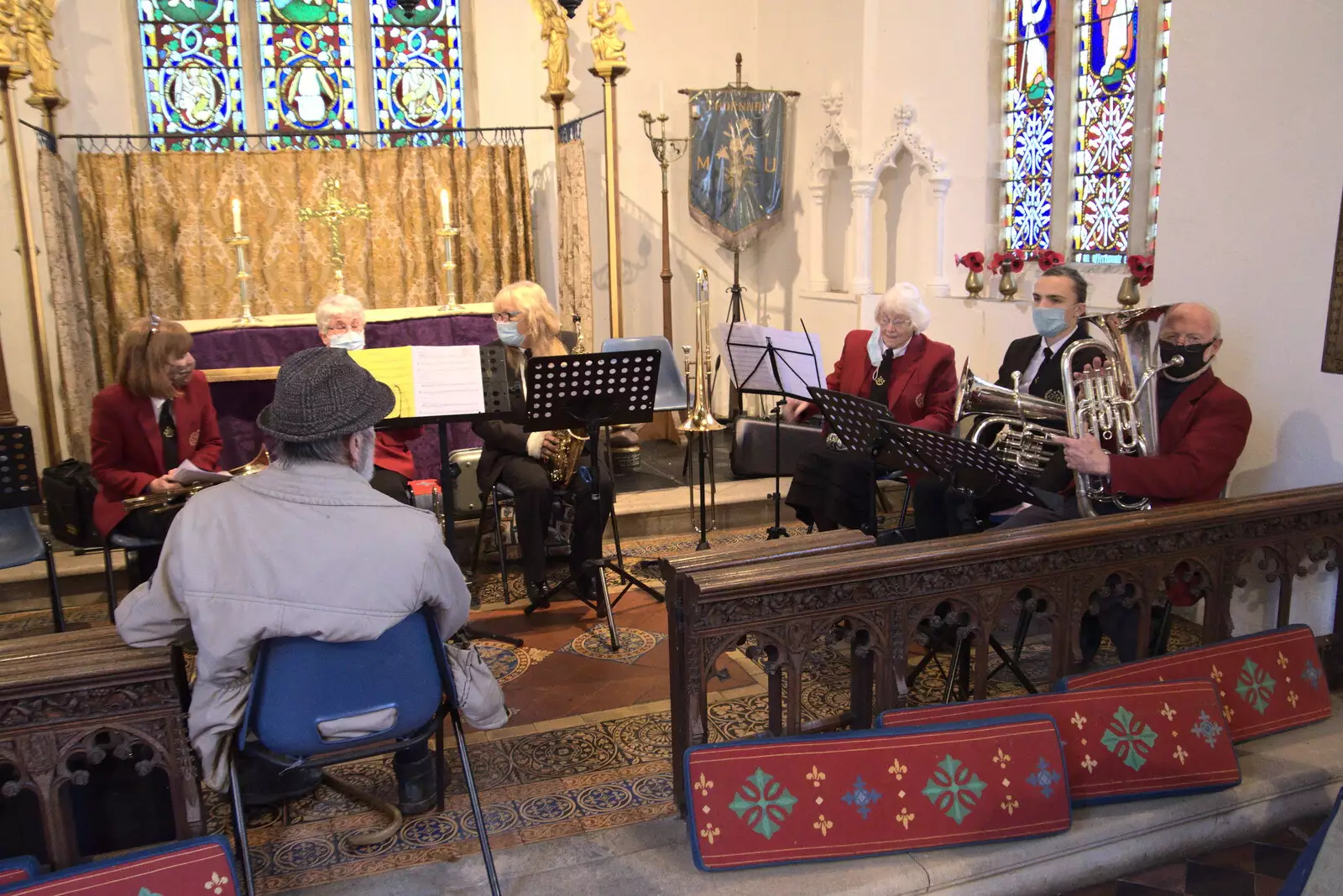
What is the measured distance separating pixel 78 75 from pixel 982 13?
675 cm

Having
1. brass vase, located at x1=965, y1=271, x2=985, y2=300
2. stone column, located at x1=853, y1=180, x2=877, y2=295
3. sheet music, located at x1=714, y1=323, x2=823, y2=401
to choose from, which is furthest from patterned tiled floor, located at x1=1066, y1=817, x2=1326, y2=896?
stone column, located at x1=853, y1=180, x2=877, y2=295

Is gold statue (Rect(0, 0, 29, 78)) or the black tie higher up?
gold statue (Rect(0, 0, 29, 78))

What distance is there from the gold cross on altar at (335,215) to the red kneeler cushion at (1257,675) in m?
6.37

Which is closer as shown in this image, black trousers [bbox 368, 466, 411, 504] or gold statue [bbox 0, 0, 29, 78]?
black trousers [bbox 368, 466, 411, 504]

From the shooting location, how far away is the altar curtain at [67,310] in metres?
7.14

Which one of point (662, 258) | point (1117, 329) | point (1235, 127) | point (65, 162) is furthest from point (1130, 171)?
point (65, 162)

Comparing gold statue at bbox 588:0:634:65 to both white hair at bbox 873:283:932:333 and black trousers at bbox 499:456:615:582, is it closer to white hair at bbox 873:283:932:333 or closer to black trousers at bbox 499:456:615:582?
white hair at bbox 873:283:932:333

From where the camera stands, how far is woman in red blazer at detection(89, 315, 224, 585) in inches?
175

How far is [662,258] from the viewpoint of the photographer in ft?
30.3

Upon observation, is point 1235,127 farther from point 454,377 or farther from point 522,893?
point 522,893

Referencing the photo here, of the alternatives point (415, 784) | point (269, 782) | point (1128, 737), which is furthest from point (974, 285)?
point (269, 782)

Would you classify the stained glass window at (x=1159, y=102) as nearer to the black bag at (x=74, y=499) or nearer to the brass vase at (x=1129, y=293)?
the brass vase at (x=1129, y=293)

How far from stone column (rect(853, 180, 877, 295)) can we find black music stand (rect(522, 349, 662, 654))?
423 centimetres

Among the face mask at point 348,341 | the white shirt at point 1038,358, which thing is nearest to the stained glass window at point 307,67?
the face mask at point 348,341
